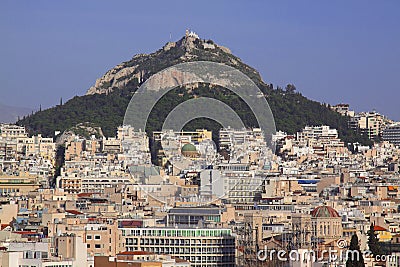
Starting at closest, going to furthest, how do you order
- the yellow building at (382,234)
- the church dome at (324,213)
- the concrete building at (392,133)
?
the church dome at (324,213)
the yellow building at (382,234)
the concrete building at (392,133)

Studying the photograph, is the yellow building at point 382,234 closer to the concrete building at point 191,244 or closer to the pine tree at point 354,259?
the concrete building at point 191,244

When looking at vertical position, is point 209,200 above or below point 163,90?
below

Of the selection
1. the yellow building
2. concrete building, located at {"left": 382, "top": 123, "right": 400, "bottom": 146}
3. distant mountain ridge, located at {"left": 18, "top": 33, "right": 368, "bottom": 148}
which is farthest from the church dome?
concrete building, located at {"left": 382, "top": 123, "right": 400, "bottom": 146}

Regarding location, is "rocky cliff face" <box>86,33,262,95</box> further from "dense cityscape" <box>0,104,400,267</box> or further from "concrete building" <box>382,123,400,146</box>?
"dense cityscape" <box>0,104,400,267</box>

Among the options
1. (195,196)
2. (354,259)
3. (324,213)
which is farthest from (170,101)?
(354,259)

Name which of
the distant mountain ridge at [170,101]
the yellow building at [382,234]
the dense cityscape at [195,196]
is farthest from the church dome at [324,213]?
the distant mountain ridge at [170,101]

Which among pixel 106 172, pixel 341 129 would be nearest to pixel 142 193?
pixel 106 172

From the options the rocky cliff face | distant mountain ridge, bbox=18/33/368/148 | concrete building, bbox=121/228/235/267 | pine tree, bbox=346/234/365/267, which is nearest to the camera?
pine tree, bbox=346/234/365/267

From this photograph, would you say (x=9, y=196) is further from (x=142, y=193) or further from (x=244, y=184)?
(x=244, y=184)
